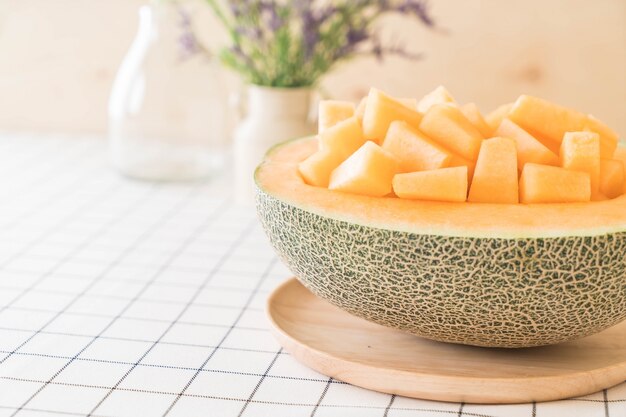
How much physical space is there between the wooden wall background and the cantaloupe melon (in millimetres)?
1266

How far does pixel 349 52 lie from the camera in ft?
6.08

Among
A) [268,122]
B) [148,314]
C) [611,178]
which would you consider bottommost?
[148,314]

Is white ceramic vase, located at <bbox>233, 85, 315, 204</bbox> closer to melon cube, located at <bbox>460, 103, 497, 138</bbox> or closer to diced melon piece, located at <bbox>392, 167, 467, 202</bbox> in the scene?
melon cube, located at <bbox>460, 103, 497, 138</bbox>

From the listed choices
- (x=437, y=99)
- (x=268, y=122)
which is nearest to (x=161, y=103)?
(x=268, y=122)

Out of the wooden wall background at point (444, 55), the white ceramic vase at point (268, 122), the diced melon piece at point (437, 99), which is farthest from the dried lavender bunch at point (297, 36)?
the diced melon piece at point (437, 99)

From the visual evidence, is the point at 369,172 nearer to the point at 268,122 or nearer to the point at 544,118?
the point at 544,118

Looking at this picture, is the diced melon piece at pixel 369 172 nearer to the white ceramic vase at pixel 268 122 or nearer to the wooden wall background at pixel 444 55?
the white ceramic vase at pixel 268 122

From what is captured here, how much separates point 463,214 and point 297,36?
0.95 metres

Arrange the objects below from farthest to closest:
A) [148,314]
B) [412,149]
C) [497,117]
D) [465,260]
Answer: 1. [148,314]
2. [497,117]
3. [412,149]
4. [465,260]

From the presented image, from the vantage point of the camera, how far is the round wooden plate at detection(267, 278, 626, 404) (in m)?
1.03

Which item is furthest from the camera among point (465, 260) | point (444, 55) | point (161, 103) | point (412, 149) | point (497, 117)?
point (444, 55)

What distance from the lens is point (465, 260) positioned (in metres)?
Result: 0.97

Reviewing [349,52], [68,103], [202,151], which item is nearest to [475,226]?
[349,52]

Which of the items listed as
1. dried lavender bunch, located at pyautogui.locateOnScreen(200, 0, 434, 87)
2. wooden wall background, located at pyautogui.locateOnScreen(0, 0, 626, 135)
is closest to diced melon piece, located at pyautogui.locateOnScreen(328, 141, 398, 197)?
dried lavender bunch, located at pyautogui.locateOnScreen(200, 0, 434, 87)
